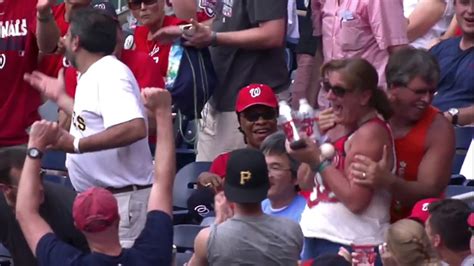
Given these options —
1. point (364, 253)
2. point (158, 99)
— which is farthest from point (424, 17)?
point (158, 99)

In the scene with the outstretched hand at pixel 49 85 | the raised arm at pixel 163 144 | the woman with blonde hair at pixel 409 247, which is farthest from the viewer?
the outstretched hand at pixel 49 85

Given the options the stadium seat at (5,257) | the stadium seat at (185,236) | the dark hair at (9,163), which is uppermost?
the dark hair at (9,163)

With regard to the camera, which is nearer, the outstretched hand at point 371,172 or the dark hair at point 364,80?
the outstretched hand at point 371,172

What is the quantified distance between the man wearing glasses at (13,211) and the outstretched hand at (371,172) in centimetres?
126

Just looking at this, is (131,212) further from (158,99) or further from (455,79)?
(455,79)

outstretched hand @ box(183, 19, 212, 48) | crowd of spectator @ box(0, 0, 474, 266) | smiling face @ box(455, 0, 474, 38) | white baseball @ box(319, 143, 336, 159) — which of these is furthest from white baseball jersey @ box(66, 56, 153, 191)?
smiling face @ box(455, 0, 474, 38)

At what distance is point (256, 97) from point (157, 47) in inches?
46.2

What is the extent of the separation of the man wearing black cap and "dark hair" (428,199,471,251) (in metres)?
0.57

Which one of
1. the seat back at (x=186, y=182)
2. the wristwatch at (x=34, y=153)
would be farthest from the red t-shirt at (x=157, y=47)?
the wristwatch at (x=34, y=153)

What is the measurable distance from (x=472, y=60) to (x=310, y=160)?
7.16 feet

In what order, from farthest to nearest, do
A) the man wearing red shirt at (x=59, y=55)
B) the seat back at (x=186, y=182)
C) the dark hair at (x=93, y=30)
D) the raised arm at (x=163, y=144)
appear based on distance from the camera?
the man wearing red shirt at (x=59, y=55) < the seat back at (x=186, y=182) < the dark hair at (x=93, y=30) < the raised arm at (x=163, y=144)

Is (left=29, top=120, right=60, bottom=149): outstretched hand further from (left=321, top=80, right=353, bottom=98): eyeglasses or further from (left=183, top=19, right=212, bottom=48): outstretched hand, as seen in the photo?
(left=183, top=19, right=212, bottom=48): outstretched hand

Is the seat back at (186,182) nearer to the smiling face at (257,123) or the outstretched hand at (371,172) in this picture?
the smiling face at (257,123)

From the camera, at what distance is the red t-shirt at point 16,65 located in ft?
28.1
